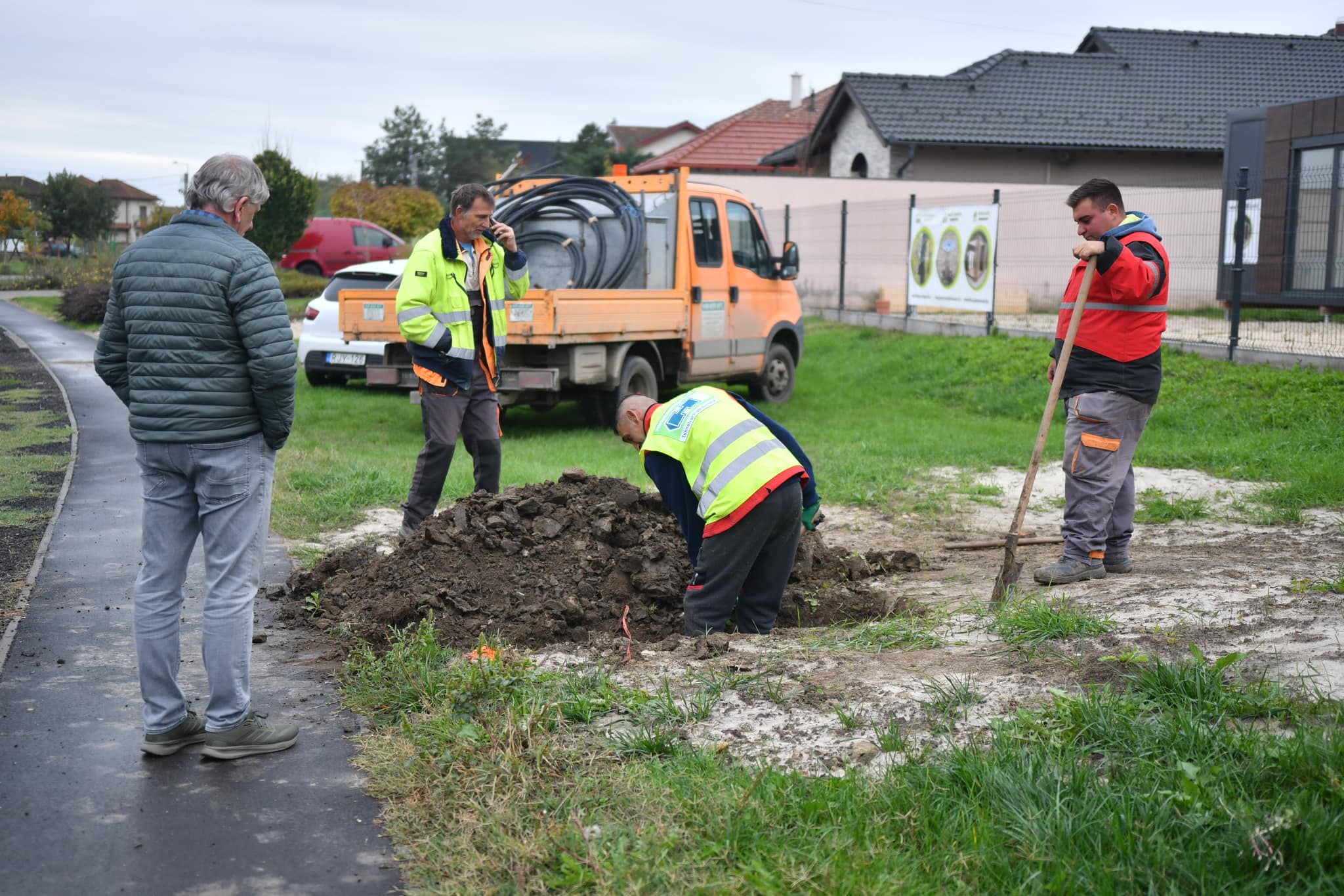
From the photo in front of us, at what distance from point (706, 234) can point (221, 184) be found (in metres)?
8.96

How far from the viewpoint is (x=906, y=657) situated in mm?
4641

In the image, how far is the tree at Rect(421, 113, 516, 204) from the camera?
7869 centimetres

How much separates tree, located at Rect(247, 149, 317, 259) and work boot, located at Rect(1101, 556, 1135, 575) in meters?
25.1

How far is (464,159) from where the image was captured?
79.6m

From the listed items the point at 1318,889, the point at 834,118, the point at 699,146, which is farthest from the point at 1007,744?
the point at 699,146

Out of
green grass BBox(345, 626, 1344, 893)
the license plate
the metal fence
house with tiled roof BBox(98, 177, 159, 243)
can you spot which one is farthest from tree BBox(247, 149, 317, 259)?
house with tiled roof BBox(98, 177, 159, 243)

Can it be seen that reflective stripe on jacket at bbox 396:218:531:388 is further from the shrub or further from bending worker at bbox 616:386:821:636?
the shrub

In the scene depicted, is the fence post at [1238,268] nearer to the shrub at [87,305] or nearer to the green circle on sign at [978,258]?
the green circle on sign at [978,258]

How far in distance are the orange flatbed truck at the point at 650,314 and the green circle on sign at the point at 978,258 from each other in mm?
4527

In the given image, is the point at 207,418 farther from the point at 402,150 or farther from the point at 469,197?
the point at 402,150

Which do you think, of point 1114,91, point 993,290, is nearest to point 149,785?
point 993,290

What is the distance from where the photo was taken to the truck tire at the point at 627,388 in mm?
11703

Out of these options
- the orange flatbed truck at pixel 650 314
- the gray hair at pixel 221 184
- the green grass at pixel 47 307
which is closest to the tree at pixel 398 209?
the green grass at pixel 47 307

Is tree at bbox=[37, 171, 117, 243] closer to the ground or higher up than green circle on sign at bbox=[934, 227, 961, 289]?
higher up
